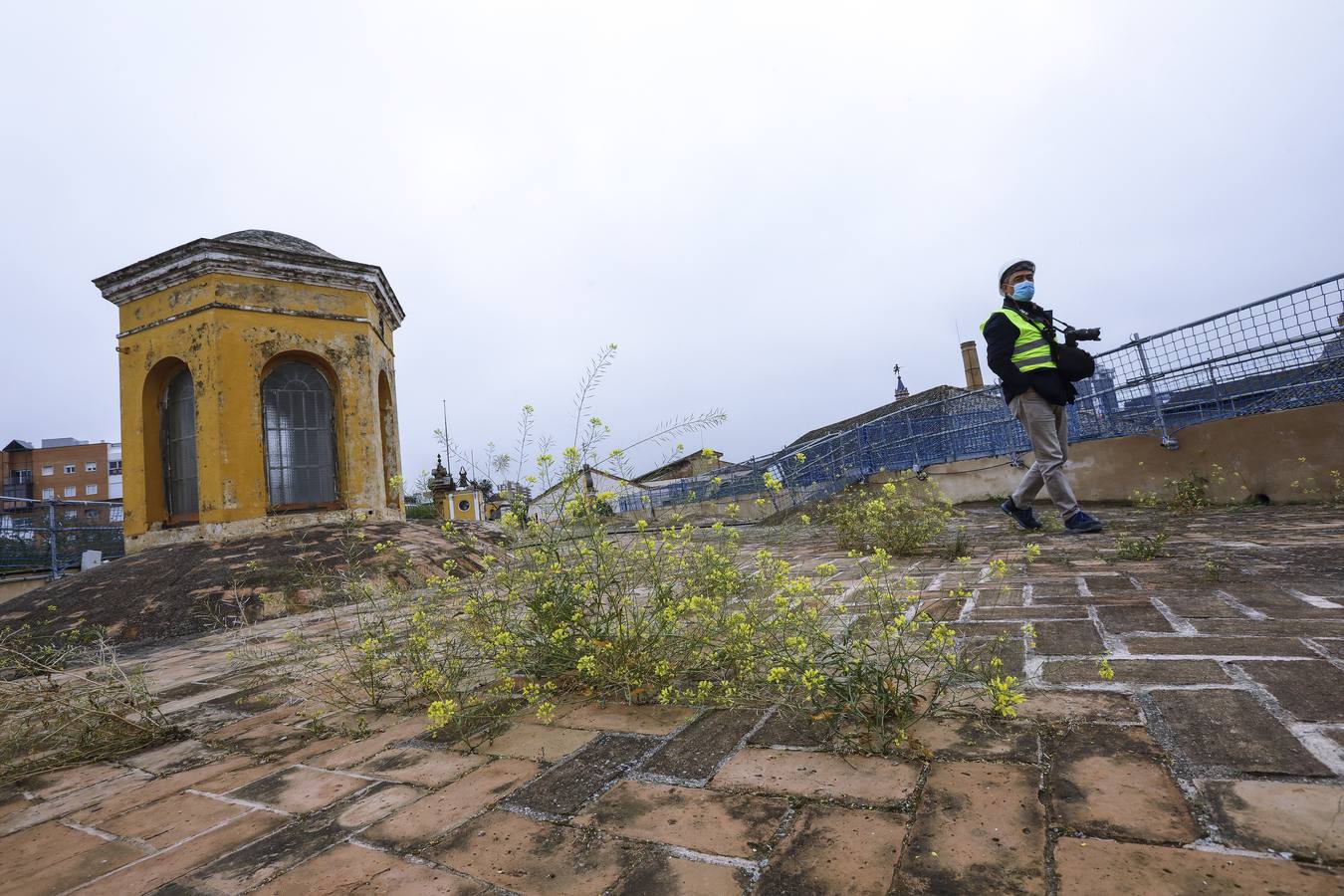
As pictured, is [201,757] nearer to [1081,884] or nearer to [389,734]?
[389,734]

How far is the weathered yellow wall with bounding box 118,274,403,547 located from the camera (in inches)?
246

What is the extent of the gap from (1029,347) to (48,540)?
12104 millimetres

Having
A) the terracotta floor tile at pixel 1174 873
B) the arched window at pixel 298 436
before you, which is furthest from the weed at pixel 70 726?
the arched window at pixel 298 436

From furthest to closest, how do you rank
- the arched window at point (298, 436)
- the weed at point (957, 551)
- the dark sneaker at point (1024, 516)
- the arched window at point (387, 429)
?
the arched window at point (387, 429)
the arched window at point (298, 436)
the dark sneaker at point (1024, 516)
the weed at point (957, 551)

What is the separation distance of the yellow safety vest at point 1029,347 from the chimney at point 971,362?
1107 inches

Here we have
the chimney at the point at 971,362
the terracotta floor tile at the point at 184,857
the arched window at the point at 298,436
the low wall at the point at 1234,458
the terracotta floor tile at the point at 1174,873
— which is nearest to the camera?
the terracotta floor tile at the point at 1174,873

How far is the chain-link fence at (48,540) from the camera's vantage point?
827 cm

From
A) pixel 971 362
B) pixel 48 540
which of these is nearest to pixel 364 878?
pixel 48 540

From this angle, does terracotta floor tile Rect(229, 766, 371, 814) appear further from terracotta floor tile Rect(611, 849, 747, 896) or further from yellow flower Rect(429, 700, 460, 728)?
terracotta floor tile Rect(611, 849, 747, 896)

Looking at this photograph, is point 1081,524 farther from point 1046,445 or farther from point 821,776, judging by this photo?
point 821,776

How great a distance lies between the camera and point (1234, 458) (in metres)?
5.80

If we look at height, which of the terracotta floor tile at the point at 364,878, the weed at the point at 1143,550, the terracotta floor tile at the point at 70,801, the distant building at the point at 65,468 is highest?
the distant building at the point at 65,468

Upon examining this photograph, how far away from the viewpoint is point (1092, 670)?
177 cm

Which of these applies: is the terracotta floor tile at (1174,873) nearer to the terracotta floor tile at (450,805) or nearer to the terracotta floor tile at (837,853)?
the terracotta floor tile at (837,853)
